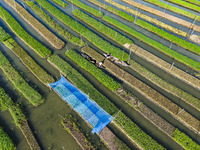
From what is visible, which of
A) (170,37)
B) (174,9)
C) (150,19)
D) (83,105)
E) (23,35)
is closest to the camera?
(83,105)

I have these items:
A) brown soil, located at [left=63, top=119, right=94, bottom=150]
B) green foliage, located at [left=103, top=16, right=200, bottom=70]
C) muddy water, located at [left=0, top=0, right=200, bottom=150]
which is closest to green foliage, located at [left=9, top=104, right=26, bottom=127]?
muddy water, located at [left=0, top=0, right=200, bottom=150]

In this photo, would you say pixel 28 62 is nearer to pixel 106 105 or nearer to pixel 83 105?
pixel 83 105

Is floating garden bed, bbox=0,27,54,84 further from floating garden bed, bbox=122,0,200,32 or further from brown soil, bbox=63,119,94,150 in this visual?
floating garden bed, bbox=122,0,200,32

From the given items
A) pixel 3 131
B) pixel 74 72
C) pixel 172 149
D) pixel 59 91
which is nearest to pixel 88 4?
pixel 74 72

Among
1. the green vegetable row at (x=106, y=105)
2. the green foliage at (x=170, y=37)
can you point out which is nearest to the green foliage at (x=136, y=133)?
the green vegetable row at (x=106, y=105)

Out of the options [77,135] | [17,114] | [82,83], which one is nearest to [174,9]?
[82,83]

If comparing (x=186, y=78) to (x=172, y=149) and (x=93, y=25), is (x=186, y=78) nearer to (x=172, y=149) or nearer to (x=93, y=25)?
(x=172, y=149)

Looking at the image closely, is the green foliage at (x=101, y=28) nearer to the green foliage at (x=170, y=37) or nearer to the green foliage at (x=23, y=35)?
the green foliage at (x=170, y=37)
